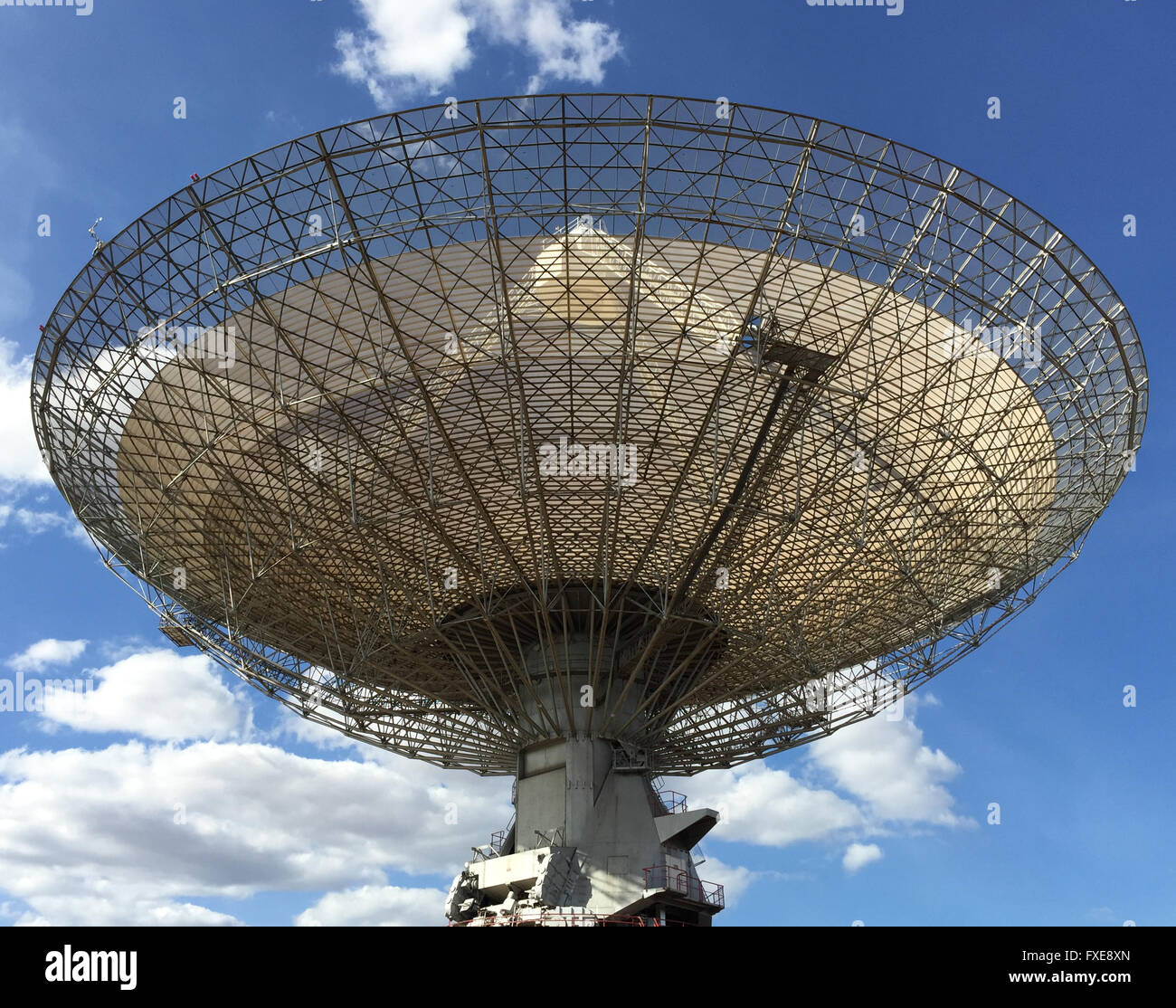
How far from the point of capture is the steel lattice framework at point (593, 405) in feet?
90.0

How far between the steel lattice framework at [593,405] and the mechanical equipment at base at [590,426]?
0.43 feet

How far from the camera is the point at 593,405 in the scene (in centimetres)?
3319

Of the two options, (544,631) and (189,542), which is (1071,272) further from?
(189,542)

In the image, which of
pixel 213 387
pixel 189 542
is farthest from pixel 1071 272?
pixel 189 542

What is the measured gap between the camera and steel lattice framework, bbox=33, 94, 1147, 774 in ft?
90.0

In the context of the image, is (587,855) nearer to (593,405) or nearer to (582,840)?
(582,840)

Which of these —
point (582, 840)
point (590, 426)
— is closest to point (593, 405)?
point (590, 426)

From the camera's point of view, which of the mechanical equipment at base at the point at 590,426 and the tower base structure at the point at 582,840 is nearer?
the mechanical equipment at base at the point at 590,426

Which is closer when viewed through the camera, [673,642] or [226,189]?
[226,189]

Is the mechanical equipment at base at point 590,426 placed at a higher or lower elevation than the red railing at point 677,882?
higher

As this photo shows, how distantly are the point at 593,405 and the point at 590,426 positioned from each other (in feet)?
2.74
